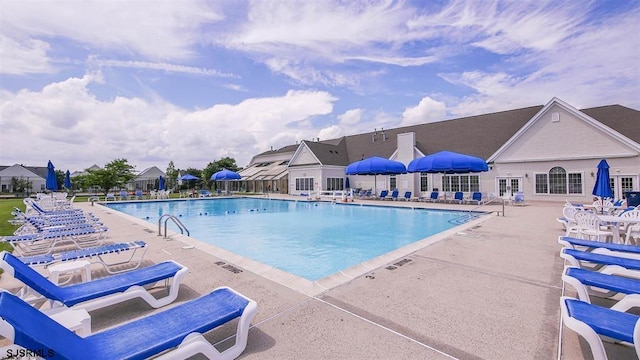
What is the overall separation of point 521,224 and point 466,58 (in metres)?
14.0

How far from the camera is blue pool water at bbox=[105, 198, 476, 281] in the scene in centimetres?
982

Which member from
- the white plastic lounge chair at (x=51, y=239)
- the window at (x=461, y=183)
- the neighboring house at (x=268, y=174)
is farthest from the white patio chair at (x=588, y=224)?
the neighboring house at (x=268, y=174)

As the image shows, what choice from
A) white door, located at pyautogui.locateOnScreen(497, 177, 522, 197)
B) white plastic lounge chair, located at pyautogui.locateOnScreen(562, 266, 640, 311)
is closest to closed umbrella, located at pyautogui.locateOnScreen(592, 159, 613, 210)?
white plastic lounge chair, located at pyautogui.locateOnScreen(562, 266, 640, 311)

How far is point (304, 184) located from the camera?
3797 centimetres

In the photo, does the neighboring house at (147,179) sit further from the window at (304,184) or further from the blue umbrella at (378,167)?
the blue umbrella at (378,167)

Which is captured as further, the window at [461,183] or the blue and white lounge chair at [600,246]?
the window at [461,183]

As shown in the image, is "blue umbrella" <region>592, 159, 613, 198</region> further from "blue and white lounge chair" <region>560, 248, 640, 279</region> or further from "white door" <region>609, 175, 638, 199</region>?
"white door" <region>609, 175, 638, 199</region>

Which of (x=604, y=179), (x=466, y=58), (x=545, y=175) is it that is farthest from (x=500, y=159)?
(x=604, y=179)

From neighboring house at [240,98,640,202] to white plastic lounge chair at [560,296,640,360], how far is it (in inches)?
974

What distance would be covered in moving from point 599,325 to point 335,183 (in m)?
34.9

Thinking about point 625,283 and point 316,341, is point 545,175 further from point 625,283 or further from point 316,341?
point 316,341

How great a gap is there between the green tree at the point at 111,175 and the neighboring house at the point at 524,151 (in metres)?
27.8

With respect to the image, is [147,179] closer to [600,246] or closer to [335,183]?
[335,183]

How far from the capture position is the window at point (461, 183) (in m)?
27.8
